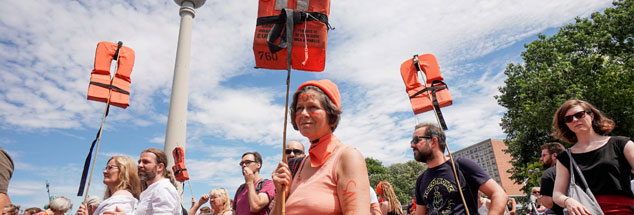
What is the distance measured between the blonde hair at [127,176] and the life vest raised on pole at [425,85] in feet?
12.8

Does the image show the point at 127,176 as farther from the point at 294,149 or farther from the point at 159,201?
the point at 294,149

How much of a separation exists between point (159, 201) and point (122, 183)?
70cm

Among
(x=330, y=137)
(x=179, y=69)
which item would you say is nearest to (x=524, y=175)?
(x=179, y=69)

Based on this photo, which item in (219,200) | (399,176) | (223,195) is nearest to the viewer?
(219,200)

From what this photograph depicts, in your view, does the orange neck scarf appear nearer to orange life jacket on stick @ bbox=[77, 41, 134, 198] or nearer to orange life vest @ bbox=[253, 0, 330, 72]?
orange life vest @ bbox=[253, 0, 330, 72]

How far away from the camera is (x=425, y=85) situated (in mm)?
6000

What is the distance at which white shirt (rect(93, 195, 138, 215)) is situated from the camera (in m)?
3.76

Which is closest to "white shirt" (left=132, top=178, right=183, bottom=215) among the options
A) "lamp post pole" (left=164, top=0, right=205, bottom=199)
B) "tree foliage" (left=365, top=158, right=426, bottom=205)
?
"lamp post pole" (left=164, top=0, right=205, bottom=199)

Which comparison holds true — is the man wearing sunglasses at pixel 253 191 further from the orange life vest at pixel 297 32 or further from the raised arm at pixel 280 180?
the raised arm at pixel 280 180

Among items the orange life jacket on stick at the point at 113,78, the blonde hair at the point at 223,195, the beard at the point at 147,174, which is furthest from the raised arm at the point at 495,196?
the orange life jacket on stick at the point at 113,78

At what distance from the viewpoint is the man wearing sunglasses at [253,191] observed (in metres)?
3.43

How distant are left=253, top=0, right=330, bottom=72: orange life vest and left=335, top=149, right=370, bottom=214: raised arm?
977mm

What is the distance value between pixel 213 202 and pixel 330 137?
16.8 ft

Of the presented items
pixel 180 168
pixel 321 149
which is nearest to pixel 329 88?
pixel 321 149
